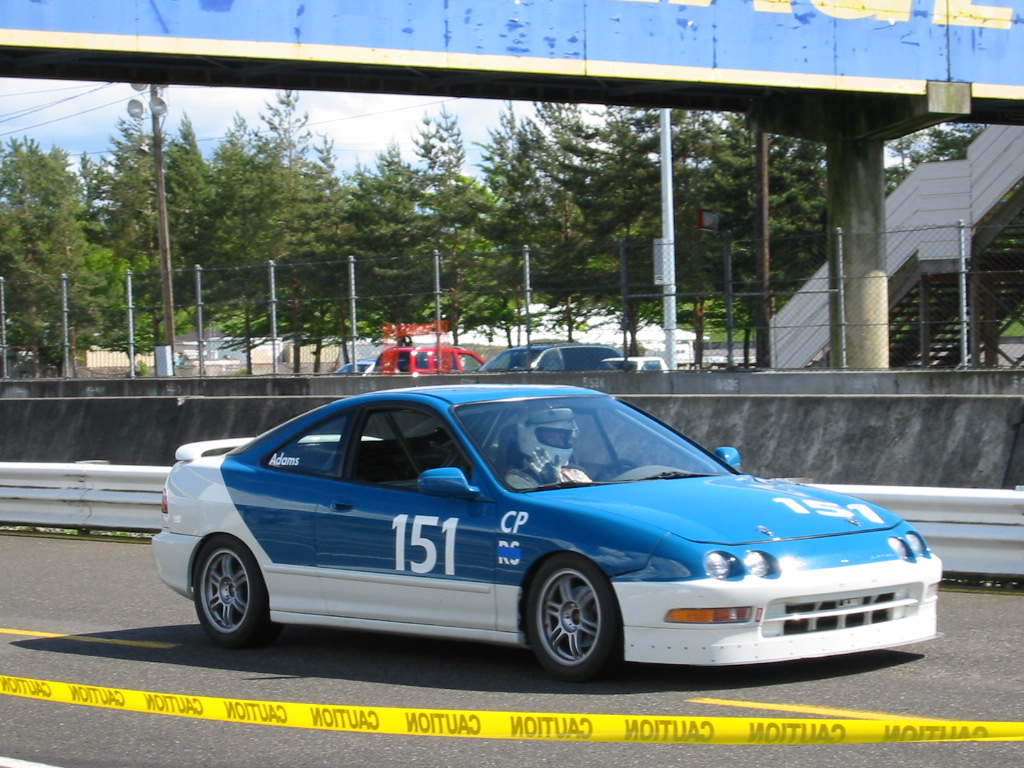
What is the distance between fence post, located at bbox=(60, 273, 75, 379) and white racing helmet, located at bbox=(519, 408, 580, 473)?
17557 mm

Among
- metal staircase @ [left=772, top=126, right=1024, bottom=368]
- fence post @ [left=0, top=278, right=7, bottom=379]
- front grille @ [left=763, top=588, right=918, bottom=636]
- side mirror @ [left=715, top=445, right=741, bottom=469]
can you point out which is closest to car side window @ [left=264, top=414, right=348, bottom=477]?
side mirror @ [left=715, top=445, right=741, bottom=469]

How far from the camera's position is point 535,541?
263 inches

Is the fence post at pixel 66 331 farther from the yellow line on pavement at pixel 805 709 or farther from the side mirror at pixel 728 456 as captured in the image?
the yellow line on pavement at pixel 805 709

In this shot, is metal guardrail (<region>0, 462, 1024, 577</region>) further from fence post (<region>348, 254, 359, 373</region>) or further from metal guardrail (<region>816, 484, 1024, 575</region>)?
fence post (<region>348, 254, 359, 373</region>)

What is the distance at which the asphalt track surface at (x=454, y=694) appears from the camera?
5.54 metres

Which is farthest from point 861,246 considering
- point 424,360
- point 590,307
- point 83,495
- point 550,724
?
point 550,724

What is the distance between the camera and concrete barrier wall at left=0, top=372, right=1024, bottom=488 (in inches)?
454

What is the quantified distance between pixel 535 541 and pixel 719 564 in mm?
939

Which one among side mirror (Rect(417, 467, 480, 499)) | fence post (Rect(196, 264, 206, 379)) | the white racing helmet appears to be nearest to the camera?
side mirror (Rect(417, 467, 480, 499))

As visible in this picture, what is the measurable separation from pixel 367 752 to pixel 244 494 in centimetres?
268

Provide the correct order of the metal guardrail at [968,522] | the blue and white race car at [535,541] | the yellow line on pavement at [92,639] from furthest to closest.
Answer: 1. the metal guardrail at [968,522]
2. the yellow line on pavement at [92,639]
3. the blue and white race car at [535,541]

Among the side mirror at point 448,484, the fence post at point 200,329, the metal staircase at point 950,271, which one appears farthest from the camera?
the fence post at point 200,329

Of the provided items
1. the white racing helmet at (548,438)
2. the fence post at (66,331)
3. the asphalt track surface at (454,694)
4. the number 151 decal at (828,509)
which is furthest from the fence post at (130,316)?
the number 151 decal at (828,509)

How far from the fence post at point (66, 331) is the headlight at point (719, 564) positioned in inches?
751
